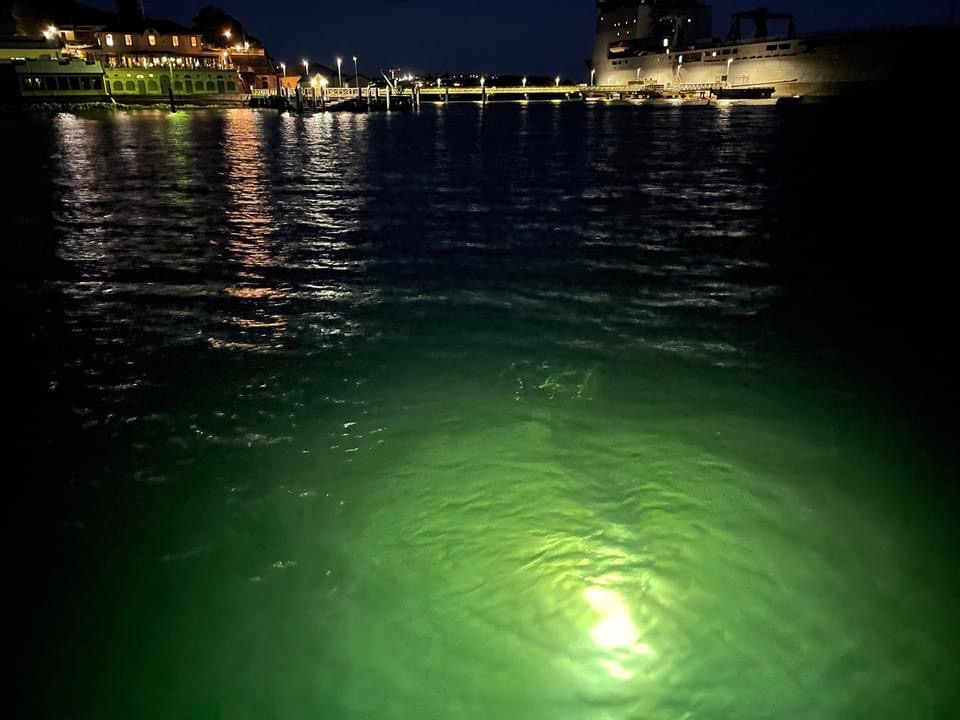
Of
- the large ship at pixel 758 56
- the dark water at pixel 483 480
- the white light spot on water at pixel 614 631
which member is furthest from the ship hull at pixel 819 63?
the white light spot on water at pixel 614 631

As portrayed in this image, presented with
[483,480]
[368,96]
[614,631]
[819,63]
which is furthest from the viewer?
[368,96]

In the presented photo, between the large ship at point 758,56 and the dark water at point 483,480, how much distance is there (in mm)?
106989

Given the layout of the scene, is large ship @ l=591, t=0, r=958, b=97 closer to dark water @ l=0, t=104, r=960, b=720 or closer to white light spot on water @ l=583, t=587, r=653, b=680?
dark water @ l=0, t=104, r=960, b=720

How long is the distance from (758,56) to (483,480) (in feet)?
485

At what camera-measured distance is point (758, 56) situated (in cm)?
12988

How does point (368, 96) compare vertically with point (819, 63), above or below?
below

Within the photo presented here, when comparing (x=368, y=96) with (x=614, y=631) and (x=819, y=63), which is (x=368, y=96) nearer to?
(x=819, y=63)

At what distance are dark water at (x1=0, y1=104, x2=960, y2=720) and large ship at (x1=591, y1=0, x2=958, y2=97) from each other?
10699 cm

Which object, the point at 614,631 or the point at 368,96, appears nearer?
the point at 614,631

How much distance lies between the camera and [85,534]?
6.62 m

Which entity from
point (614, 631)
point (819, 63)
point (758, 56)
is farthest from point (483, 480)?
point (758, 56)

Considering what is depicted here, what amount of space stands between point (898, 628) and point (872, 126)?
6887 cm

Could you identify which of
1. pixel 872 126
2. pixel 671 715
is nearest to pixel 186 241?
pixel 671 715

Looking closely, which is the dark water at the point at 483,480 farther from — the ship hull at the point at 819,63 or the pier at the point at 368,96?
the pier at the point at 368,96
